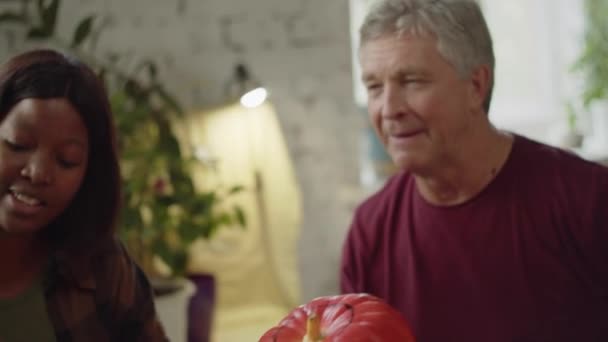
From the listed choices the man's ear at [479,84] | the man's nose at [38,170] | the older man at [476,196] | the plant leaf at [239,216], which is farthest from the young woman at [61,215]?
the plant leaf at [239,216]

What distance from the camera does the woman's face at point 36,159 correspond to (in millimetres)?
785

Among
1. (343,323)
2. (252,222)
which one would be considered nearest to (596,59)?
(252,222)

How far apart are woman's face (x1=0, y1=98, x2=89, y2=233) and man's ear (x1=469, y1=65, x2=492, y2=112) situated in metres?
0.63

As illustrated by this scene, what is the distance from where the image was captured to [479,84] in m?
1.06

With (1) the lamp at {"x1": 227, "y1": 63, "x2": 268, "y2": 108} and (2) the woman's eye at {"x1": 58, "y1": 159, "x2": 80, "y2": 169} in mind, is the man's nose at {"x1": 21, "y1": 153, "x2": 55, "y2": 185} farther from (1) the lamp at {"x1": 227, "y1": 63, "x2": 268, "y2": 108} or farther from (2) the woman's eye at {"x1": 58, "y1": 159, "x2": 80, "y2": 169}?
(1) the lamp at {"x1": 227, "y1": 63, "x2": 268, "y2": 108}

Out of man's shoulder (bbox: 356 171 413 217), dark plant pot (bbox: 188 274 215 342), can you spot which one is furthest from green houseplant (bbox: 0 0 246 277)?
man's shoulder (bbox: 356 171 413 217)

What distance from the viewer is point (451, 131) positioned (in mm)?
1045

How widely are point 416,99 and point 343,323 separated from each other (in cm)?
46

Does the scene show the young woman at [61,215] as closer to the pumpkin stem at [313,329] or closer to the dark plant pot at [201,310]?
the pumpkin stem at [313,329]

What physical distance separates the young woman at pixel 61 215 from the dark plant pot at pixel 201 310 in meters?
0.97

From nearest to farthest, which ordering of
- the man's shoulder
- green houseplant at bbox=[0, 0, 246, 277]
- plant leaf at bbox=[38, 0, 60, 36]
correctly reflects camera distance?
the man's shoulder → plant leaf at bbox=[38, 0, 60, 36] → green houseplant at bbox=[0, 0, 246, 277]

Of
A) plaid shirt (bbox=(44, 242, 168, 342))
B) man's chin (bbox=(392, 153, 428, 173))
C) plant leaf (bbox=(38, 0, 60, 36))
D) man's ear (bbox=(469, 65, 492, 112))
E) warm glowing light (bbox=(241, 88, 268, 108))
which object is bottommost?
plaid shirt (bbox=(44, 242, 168, 342))

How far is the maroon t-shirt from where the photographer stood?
1.01 metres

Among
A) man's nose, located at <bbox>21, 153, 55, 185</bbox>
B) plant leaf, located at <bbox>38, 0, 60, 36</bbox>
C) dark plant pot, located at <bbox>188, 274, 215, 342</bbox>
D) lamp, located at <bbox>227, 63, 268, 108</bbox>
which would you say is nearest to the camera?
man's nose, located at <bbox>21, 153, 55, 185</bbox>
